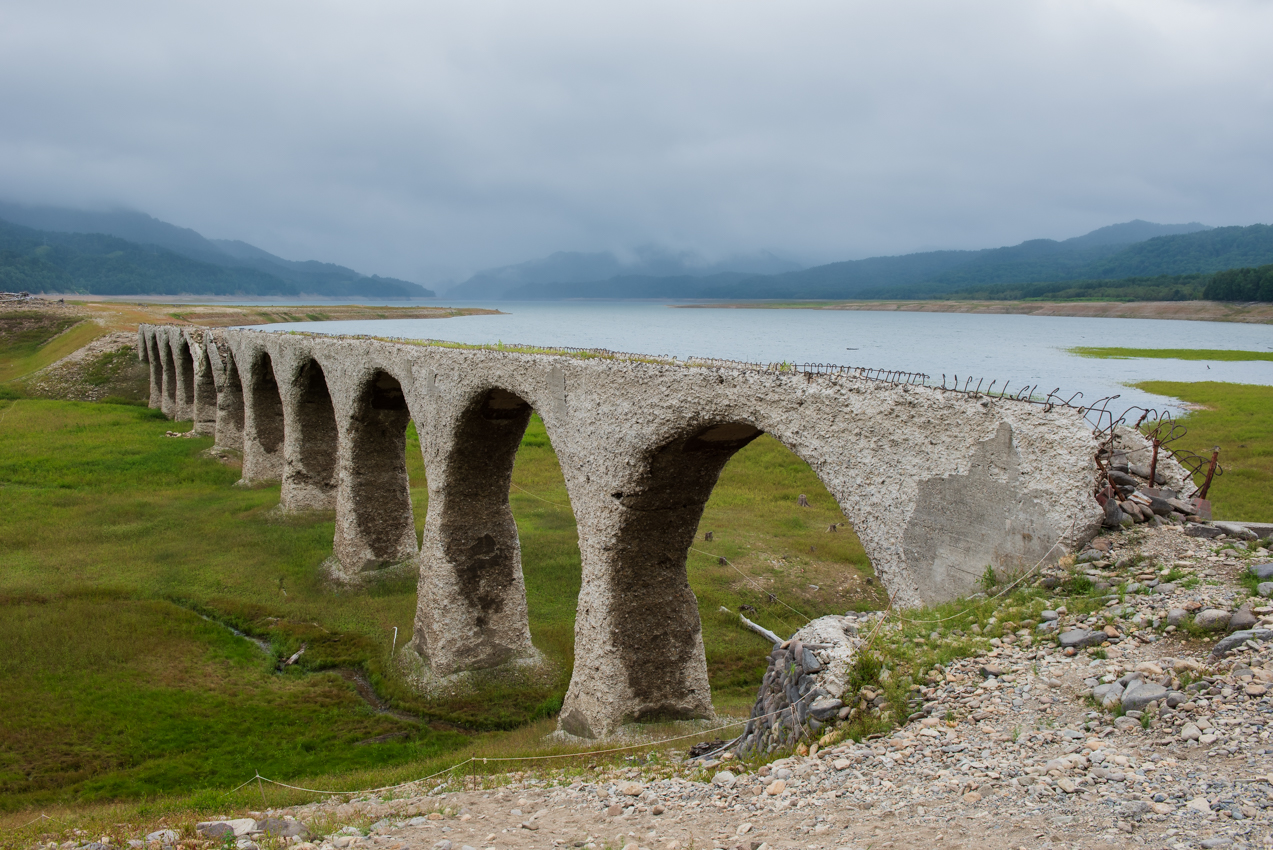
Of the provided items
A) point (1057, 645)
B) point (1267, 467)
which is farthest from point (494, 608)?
point (1267, 467)

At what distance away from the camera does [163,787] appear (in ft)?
39.7

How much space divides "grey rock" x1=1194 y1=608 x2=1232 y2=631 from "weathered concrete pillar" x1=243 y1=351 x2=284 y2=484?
103 feet

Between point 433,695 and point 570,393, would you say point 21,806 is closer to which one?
point 433,695

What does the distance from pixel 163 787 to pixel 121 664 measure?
525cm

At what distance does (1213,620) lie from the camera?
5898 mm

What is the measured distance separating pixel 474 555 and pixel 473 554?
3 centimetres

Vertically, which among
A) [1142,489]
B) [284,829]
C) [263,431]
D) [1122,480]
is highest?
[1122,480]

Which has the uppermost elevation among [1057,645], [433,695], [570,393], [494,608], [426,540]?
[570,393]

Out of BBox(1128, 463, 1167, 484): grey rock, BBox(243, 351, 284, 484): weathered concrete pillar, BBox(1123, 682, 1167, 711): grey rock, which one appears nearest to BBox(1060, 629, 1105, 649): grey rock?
BBox(1123, 682, 1167, 711): grey rock

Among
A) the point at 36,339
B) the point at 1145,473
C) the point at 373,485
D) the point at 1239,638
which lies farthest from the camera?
the point at 36,339

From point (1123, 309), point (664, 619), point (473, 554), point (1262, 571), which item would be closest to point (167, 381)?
point (473, 554)

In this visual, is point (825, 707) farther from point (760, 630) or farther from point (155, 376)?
point (155, 376)

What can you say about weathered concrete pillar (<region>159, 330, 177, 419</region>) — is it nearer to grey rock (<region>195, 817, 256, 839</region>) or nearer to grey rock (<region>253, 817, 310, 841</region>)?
grey rock (<region>195, 817, 256, 839</region>)

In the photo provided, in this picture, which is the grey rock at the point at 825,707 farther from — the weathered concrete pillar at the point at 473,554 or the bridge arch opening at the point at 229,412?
the bridge arch opening at the point at 229,412
